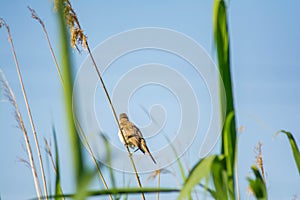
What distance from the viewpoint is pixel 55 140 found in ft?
4.10

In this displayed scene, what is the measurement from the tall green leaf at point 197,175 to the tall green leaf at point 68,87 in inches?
13.8

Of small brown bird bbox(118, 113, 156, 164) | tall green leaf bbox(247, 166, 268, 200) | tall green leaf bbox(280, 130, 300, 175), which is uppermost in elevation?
small brown bird bbox(118, 113, 156, 164)

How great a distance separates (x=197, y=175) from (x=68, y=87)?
0.44 m

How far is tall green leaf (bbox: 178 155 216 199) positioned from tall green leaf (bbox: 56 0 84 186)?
350mm

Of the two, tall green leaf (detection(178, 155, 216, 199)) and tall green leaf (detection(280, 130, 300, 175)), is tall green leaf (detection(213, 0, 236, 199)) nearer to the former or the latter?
tall green leaf (detection(178, 155, 216, 199))

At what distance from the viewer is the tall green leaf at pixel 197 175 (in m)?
1.04

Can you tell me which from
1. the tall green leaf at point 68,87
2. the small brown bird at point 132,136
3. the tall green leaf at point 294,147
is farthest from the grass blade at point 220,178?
the small brown bird at point 132,136

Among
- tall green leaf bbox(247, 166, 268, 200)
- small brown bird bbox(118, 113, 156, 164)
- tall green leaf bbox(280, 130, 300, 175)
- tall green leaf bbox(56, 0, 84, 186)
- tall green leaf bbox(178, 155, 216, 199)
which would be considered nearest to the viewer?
tall green leaf bbox(56, 0, 84, 186)

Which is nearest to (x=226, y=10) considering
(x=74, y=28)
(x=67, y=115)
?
(x=67, y=115)

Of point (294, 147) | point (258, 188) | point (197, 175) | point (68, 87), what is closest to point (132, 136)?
point (294, 147)

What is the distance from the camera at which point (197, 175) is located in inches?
41.6

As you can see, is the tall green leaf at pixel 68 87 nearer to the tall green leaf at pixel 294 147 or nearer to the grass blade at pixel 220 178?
the grass blade at pixel 220 178

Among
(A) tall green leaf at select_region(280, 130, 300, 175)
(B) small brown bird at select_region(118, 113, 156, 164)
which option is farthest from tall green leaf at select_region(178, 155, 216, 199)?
(B) small brown bird at select_region(118, 113, 156, 164)

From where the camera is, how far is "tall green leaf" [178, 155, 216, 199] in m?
1.04
